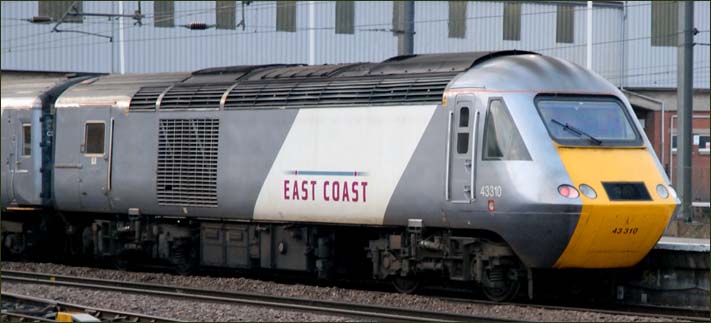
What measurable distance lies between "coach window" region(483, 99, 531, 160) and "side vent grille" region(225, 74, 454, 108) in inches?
35.1

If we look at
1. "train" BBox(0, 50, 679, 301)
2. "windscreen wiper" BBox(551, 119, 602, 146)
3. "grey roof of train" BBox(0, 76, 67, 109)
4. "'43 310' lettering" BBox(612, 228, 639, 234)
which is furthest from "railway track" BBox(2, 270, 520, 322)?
"grey roof of train" BBox(0, 76, 67, 109)

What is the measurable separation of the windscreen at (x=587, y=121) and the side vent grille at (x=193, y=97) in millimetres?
5957

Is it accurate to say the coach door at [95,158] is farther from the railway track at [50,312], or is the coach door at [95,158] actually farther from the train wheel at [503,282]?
the train wheel at [503,282]

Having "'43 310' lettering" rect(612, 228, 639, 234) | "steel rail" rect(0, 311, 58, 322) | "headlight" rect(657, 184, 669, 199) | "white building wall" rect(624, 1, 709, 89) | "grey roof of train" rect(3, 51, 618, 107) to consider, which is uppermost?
"white building wall" rect(624, 1, 709, 89)

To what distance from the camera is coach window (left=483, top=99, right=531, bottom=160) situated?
16.2m

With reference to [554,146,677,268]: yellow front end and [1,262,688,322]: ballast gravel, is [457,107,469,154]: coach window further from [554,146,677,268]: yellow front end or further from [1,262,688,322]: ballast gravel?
[1,262,688,322]: ballast gravel

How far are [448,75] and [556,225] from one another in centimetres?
272

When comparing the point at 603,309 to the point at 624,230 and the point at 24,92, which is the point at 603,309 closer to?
the point at 624,230

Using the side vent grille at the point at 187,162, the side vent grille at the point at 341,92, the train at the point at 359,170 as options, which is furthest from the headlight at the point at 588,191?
the side vent grille at the point at 187,162

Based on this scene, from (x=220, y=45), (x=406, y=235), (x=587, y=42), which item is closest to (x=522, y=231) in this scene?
(x=406, y=235)

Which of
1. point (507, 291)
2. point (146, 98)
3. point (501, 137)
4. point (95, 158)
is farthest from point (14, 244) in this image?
point (501, 137)

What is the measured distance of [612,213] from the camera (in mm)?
15969

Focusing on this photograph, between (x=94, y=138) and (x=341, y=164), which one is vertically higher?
(x=94, y=138)

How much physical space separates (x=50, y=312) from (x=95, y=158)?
661 centimetres
